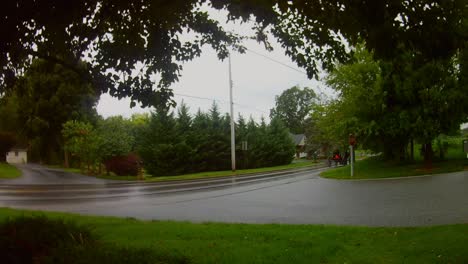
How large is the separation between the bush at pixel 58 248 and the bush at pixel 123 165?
26564 millimetres

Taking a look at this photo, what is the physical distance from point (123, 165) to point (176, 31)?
2576 cm

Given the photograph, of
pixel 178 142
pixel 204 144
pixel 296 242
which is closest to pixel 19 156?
A: pixel 204 144

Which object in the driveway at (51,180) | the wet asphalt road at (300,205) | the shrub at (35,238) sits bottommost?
the driveway at (51,180)

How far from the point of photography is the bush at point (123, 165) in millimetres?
31938

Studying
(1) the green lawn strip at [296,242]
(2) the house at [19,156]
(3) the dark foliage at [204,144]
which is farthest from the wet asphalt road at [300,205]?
(2) the house at [19,156]

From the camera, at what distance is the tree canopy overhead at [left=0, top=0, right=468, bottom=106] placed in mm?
4461

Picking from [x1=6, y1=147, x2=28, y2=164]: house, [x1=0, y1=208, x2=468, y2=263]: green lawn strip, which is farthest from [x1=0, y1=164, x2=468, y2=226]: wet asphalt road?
[x1=6, y1=147, x2=28, y2=164]: house

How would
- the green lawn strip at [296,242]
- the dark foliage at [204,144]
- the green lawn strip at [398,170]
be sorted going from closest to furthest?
1. the green lawn strip at [296,242]
2. the green lawn strip at [398,170]
3. the dark foliage at [204,144]

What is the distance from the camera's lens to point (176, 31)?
7.69 metres

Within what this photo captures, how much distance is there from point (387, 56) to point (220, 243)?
3.85 meters

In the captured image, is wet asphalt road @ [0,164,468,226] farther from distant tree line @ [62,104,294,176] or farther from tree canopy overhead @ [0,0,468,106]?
distant tree line @ [62,104,294,176]

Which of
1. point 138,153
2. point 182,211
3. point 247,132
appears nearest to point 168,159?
point 138,153

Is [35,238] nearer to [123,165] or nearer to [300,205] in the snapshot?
[300,205]

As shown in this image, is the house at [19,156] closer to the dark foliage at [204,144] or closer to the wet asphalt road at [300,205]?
the dark foliage at [204,144]
